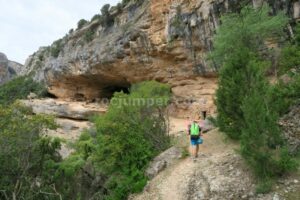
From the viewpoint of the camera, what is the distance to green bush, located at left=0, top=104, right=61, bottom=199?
15398 mm

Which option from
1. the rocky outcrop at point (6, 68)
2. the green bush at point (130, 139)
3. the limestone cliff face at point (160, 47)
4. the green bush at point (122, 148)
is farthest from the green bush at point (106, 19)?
the rocky outcrop at point (6, 68)

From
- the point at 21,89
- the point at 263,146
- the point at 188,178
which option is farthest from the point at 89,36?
the point at 263,146

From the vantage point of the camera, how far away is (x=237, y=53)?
13.5 m

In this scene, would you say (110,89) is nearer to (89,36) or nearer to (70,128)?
(89,36)

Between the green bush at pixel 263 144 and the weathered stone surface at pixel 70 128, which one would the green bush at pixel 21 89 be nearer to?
the weathered stone surface at pixel 70 128

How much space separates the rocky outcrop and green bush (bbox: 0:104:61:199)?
61113 millimetres

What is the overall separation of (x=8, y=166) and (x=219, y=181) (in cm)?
863

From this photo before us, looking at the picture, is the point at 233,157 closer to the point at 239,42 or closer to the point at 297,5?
the point at 239,42

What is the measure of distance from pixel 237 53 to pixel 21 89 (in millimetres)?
37511

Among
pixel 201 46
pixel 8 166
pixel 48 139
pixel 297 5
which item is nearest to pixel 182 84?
pixel 201 46

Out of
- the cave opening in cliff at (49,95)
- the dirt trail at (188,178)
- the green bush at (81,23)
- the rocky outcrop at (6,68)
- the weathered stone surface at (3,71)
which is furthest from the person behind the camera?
the rocky outcrop at (6,68)

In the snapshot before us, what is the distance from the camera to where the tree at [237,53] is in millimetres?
13344

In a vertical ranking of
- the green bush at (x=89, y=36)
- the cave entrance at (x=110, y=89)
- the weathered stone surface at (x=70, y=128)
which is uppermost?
the green bush at (x=89, y=36)

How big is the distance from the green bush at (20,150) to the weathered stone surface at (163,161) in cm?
402
